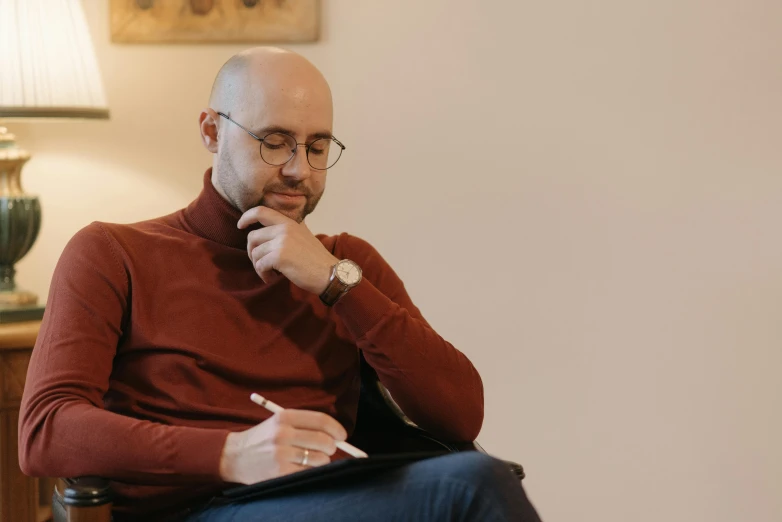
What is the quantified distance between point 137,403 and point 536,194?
1.24 meters

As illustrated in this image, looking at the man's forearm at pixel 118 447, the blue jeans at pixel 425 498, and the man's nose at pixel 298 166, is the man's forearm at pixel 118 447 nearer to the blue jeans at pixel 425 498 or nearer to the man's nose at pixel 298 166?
the blue jeans at pixel 425 498

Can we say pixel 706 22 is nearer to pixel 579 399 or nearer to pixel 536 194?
pixel 536 194

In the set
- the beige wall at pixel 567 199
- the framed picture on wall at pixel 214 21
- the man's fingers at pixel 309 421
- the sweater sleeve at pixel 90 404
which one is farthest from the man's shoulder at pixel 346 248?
the framed picture on wall at pixel 214 21

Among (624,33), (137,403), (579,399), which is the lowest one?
(579,399)

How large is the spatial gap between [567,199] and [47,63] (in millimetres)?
1289

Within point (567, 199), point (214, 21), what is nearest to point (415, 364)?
point (567, 199)

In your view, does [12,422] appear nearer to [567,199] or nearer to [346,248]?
[346,248]

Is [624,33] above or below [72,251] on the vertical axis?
above

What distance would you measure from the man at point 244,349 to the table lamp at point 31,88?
0.53m

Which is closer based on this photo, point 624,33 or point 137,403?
point 137,403

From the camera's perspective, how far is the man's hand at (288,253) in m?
1.58

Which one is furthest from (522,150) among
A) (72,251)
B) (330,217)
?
(72,251)

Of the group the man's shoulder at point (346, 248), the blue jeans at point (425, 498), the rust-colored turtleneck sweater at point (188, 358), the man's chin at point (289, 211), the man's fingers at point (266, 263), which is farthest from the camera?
the man's shoulder at point (346, 248)

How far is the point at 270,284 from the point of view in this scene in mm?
1689
